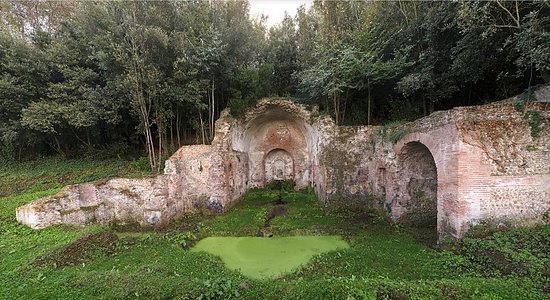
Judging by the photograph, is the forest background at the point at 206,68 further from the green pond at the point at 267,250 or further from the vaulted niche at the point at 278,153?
the green pond at the point at 267,250

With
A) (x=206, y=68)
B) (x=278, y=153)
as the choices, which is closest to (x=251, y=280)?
(x=206, y=68)

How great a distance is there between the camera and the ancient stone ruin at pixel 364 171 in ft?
20.4

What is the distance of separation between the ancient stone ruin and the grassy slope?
74cm

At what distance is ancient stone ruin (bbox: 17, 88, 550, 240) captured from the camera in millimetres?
6203

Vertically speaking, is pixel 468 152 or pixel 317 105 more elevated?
pixel 317 105

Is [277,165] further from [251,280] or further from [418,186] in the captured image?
[251,280]

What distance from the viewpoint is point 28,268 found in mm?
5414

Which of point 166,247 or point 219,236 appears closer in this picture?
point 166,247

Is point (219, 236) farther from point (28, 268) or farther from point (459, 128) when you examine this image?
point (459, 128)

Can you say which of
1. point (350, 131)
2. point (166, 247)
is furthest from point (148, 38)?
point (350, 131)

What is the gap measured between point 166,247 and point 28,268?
2.94 meters

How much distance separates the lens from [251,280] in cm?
517

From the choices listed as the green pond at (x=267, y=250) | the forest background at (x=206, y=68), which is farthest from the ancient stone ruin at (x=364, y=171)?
the green pond at (x=267, y=250)

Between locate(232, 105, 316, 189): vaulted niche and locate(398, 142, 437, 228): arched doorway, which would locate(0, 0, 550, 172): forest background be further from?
locate(398, 142, 437, 228): arched doorway
